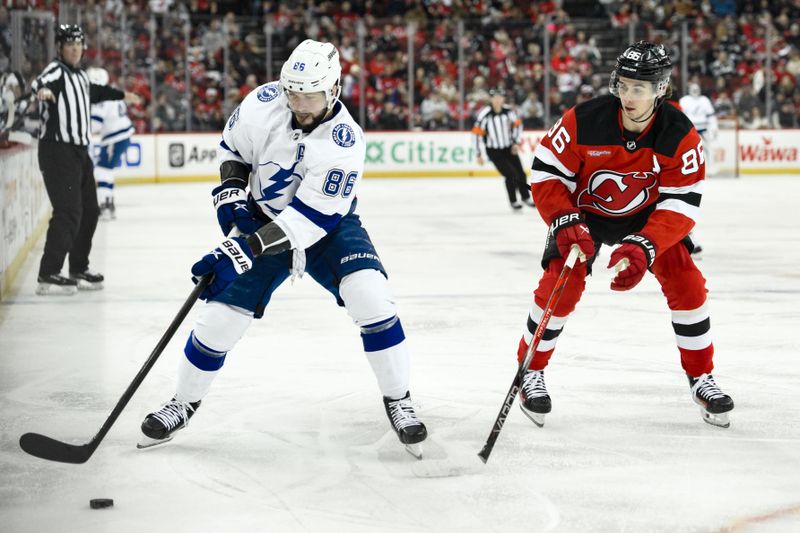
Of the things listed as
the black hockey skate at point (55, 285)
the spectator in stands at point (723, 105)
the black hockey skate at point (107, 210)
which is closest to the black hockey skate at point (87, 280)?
the black hockey skate at point (55, 285)

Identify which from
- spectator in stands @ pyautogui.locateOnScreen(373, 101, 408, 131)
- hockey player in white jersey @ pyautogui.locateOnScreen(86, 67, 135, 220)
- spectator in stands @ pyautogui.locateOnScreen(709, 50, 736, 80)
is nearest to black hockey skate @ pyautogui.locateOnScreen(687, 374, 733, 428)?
hockey player in white jersey @ pyautogui.locateOnScreen(86, 67, 135, 220)

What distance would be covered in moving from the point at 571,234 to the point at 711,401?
2.18 ft

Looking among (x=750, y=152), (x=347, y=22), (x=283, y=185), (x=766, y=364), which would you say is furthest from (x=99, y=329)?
(x=750, y=152)

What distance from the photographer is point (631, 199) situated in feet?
11.9

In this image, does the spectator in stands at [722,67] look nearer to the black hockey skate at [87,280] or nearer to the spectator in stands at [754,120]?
the spectator in stands at [754,120]

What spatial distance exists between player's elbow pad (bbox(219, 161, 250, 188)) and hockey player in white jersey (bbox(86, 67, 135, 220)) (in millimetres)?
6944

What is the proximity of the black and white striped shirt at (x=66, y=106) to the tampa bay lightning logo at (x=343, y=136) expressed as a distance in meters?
3.17

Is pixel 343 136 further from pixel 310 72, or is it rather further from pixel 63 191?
pixel 63 191

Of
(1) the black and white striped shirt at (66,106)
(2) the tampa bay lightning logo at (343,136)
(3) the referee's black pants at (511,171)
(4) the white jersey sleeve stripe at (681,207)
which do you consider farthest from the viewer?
(3) the referee's black pants at (511,171)

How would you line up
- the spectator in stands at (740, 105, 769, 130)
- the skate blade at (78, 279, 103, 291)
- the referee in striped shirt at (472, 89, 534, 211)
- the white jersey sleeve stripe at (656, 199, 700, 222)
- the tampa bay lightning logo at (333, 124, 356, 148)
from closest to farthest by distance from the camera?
the tampa bay lightning logo at (333, 124, 356, 148) → the white jersey sleeve stripe at (656, 199, 700, 222) → the skate blade at (78, 279, 103, 291) → the referee in striped shirt at (472, 89, 534, 211) → the spectator in stands at (740, 105, 769, 130)

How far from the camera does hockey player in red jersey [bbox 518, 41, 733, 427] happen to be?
342 cm

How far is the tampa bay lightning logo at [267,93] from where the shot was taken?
3340 mm

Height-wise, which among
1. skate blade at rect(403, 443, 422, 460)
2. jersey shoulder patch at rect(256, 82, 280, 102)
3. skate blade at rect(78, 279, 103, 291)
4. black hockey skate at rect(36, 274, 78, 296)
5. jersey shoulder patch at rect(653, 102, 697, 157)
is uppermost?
jersey shoulder patch at rect(256, 82, 280, 102)

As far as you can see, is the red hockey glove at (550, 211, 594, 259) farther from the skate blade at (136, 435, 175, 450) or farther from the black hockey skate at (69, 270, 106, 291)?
the black hockey skate at (69, 270, 106, 291)
